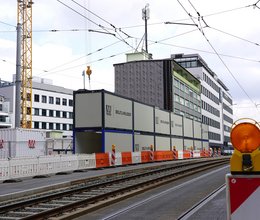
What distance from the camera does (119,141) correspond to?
35062mm

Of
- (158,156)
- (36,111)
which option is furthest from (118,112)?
(36,111)

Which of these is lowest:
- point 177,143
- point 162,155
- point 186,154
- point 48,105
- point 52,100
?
point 186,154

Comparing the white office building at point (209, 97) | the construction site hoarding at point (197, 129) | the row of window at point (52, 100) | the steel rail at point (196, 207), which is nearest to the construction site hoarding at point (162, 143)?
the construction site hoarding at point (197, 129)

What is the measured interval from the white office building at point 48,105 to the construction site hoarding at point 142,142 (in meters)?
59.6

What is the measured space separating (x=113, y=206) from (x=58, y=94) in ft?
323

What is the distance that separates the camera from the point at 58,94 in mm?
107688

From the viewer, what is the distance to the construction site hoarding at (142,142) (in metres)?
39.2

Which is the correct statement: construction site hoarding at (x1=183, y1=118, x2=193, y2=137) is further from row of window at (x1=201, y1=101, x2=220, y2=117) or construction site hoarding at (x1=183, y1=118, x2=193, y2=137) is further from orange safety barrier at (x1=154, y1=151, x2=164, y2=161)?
row of window at (x1=201, y1=101, x2=220, y2=117)

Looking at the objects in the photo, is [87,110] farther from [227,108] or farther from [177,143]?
[227,108]

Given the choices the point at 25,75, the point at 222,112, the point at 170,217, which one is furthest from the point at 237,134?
the point at 222,112

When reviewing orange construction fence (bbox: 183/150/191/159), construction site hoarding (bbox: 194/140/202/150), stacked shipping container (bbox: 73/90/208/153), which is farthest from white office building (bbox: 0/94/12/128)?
stacked shipping container (bbox: 73/90/208/153)

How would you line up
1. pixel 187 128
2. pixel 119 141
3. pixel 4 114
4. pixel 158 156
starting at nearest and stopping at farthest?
pixel 119 141, pixel 158 156, pixel 187 128, pixel 4 114

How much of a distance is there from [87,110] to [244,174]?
101 ft

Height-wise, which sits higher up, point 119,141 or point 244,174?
point 119,141
